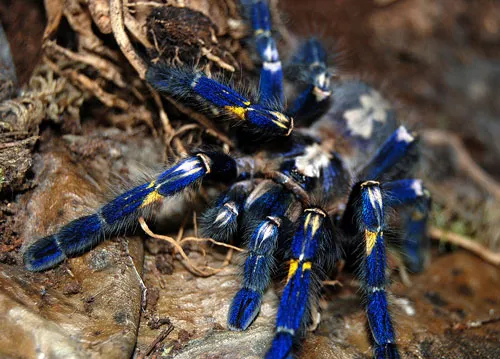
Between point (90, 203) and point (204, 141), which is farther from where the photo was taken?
point (204, 141)

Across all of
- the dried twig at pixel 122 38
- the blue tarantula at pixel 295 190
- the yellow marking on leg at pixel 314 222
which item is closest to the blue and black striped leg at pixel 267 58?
the blue tarantula at pixel 295 190

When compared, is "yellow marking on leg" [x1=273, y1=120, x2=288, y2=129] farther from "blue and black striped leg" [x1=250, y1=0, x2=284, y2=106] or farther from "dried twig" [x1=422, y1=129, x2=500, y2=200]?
"dried twig" [x1=422, y1=129, x2=500, y2=200]

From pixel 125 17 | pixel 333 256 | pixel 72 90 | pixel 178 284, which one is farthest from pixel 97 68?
pixel 333 256

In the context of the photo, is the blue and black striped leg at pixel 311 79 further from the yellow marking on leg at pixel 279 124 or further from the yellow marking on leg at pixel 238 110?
the yellow marking on leg at pixel 238 110

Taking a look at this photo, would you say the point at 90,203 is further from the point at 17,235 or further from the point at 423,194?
the point at 423,194

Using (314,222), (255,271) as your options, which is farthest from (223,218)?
(314,222)

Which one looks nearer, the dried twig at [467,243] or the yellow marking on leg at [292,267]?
the yellow marking on leg at [292,267]

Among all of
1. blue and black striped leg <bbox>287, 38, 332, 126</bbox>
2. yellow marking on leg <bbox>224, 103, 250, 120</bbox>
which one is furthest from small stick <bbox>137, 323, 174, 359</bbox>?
blue and black striped leg <bbox>287, 38, 332, 126</bbox>
